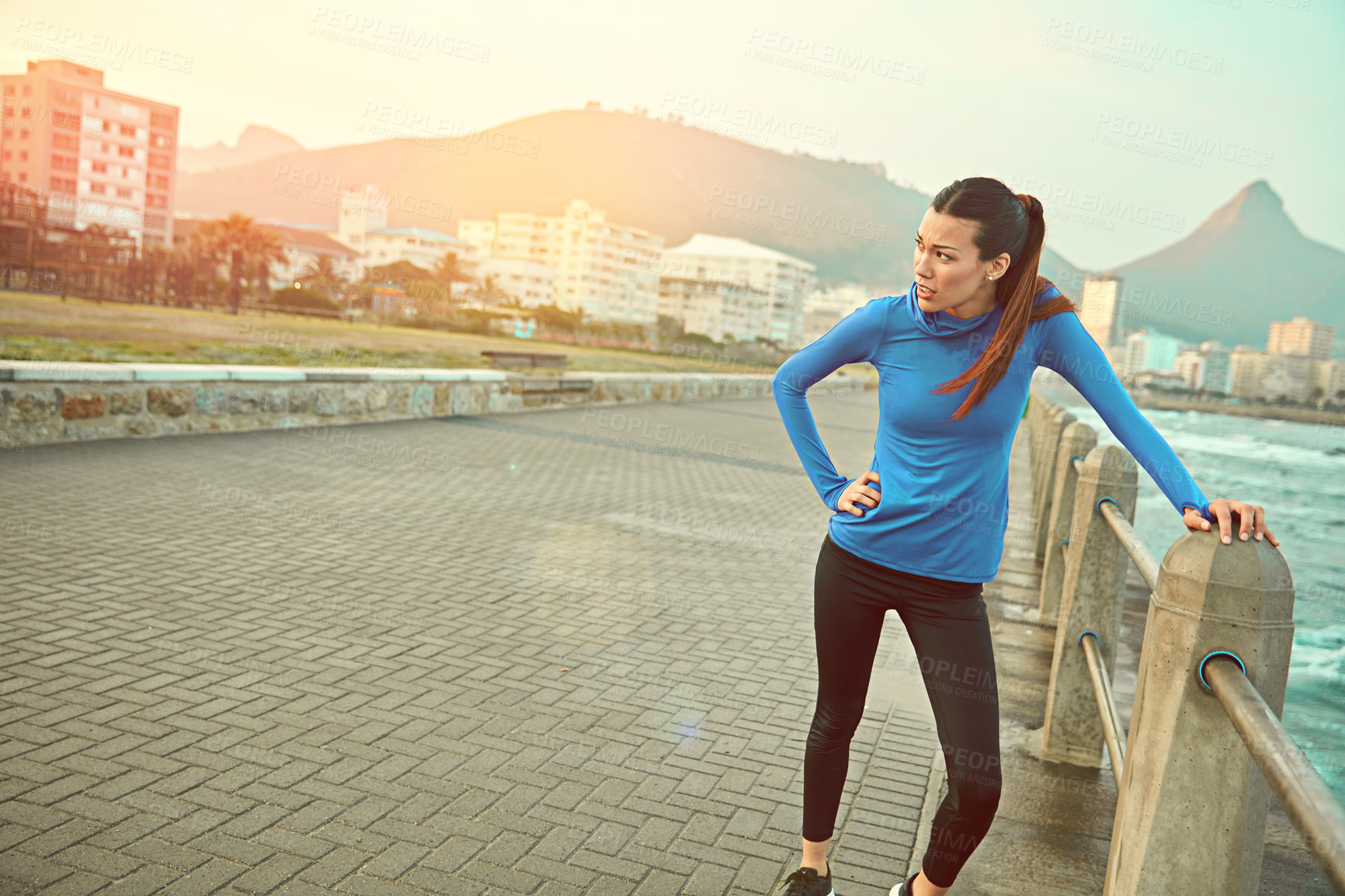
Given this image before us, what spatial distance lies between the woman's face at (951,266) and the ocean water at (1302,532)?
0.73 m

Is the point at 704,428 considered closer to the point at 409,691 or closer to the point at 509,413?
the point at 509,413

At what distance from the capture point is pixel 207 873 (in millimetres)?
2678

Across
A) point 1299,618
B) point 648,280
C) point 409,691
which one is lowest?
point 1299,618

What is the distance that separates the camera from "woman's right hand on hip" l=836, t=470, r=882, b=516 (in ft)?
7.99

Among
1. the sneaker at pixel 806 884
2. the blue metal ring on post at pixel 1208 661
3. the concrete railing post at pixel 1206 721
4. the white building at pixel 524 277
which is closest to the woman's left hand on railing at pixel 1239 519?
the concrete railing post at pixel 1206 721

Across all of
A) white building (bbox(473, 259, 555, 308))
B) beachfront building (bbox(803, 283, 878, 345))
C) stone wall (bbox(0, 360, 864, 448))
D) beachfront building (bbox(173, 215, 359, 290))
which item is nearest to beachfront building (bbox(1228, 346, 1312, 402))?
beachfront building (bbox(803, 283, 878, 345))

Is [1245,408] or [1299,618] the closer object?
[1299,618]

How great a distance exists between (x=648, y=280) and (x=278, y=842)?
127685mm

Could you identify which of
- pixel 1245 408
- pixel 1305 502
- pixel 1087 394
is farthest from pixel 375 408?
pixel 1245 408

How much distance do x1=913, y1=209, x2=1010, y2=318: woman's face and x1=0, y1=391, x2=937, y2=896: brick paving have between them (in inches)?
69.9

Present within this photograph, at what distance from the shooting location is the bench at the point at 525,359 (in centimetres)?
1864

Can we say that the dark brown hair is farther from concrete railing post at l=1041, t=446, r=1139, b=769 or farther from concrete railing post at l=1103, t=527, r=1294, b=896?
concrete railing post at l=1041, t=446, r=1139, b=769

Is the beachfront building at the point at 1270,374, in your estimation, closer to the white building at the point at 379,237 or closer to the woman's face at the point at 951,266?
the white building at the point at 379,237

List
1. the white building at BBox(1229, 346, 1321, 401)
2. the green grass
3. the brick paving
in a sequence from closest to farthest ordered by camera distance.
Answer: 1. the brick paving
2. the green grass
3. the white building at BBox(1229, 346, 1321, 401)
